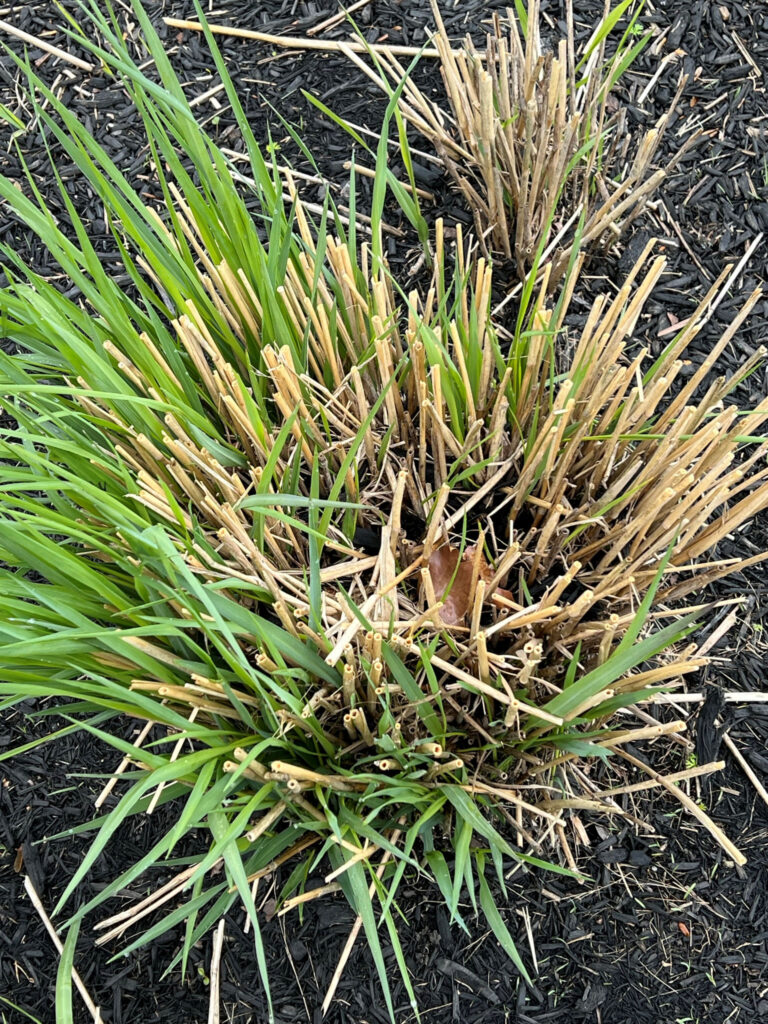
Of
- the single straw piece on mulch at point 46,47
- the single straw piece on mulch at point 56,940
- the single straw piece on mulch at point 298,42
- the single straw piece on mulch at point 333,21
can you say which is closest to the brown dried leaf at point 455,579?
the single straw piece on mulch at point 56,940

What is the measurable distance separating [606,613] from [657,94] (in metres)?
1.13

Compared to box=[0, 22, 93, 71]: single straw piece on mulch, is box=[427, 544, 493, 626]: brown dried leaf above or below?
below

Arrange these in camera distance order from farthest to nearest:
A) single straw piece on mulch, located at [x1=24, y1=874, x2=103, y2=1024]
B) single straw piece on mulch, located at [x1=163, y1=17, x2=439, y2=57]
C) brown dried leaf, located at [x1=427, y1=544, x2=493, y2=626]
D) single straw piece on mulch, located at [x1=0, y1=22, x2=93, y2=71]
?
single straw piece on mulch, located at [x1=0, y1=22, x2=93, y2=71] < single straw piece on mulch, located at [x1=163, y1=17, x2=439, y2=57] < single straw piece on mulch, located at [x1=24, y1=874, x2=103, y2=1024] < brown dried leaf, located at [x1=427, y1=544, x2=493, y2=626]

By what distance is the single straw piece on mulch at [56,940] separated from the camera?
1.38 metres

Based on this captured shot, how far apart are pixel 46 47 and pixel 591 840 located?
1.96 metres

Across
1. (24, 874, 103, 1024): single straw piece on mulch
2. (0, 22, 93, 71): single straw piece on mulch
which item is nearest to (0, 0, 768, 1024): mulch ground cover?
(24, 874, 103, 1024): single straw piece on mulch

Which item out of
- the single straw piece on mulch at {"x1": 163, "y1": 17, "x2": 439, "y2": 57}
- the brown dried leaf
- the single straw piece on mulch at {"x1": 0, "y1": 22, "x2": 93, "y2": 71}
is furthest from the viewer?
the single straw piece on mulch at {"x1": 0, "y1": 22, "x2": 93, "y2": 71}

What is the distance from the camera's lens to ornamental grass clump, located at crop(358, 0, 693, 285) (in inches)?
56.6

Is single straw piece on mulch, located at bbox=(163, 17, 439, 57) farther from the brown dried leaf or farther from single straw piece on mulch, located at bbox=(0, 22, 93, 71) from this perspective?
the brown dried leaf

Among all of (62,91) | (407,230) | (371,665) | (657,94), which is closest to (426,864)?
(371,665)

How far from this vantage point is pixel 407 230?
169 cm

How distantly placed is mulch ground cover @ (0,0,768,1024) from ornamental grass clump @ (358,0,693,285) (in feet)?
0.27

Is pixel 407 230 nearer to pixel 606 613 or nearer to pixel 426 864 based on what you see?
pixel 606 613

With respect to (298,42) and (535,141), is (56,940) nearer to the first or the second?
(535,141)
